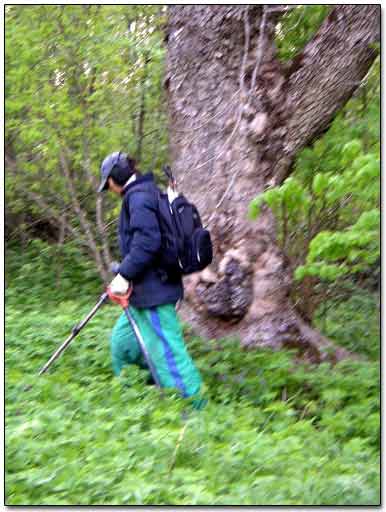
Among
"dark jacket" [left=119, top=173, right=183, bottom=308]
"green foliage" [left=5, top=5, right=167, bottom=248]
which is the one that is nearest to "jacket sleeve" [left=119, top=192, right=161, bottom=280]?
"dark jacket" [left=119, top=173, right=183, bottom=308]

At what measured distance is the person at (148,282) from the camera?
5.45m

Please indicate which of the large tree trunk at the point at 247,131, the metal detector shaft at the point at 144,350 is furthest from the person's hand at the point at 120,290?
the large tree trunk at the point at 247,131

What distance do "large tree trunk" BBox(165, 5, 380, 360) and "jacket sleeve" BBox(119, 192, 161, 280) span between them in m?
1.44

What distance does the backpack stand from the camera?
5.52 m

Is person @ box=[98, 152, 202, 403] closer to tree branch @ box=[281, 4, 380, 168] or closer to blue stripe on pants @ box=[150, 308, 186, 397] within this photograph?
blue stripe on pants @ box=[150, 308, 186, 397]

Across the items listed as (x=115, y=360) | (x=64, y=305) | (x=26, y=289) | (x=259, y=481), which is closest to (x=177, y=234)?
(x=115, y=360)

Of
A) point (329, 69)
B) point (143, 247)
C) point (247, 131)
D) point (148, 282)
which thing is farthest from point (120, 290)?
point (329, 69)

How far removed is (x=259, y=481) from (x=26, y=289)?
611 cm

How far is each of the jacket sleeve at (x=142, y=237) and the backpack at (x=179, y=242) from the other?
0.27 feet

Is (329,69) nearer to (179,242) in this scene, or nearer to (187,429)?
(179,242)

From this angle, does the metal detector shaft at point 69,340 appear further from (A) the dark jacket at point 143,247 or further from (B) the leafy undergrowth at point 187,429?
(A) the dark jacket at point 143,247

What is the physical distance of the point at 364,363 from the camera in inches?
268

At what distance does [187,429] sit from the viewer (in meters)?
4.71

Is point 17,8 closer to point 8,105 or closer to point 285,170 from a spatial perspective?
point 8,105
